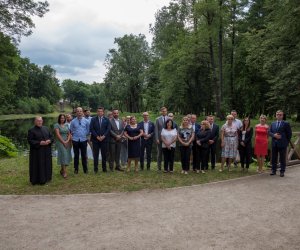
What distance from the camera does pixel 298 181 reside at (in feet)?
31.0

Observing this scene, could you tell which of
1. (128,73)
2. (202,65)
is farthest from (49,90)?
(202,65)

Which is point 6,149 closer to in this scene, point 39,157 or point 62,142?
point 62,142

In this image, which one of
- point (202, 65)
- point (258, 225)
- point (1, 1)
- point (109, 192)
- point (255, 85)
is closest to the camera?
point (258, 225)

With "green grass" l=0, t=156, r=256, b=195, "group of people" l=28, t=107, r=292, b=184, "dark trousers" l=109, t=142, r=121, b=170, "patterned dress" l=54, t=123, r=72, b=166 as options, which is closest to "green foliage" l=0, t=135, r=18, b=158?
"green grass" l=0, t=156, r=256, b=195

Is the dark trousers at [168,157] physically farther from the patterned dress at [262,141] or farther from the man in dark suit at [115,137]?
the patterned dress at [262,141]

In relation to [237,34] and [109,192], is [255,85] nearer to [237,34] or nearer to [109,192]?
[237,34]

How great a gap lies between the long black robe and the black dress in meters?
2.59

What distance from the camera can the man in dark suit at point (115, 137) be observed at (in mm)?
11078

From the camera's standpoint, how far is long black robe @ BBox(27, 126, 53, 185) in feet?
29.9

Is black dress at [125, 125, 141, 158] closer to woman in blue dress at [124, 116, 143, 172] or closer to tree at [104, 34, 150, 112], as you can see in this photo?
woman in blue dress at [124, 116, 143, 172]

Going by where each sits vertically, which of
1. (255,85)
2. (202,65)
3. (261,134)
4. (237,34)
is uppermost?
(237,34)

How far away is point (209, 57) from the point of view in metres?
35.2

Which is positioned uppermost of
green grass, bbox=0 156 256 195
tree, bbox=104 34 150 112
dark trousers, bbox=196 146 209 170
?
tree, bbox=104 34 150 112

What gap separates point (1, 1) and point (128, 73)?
3168cm
